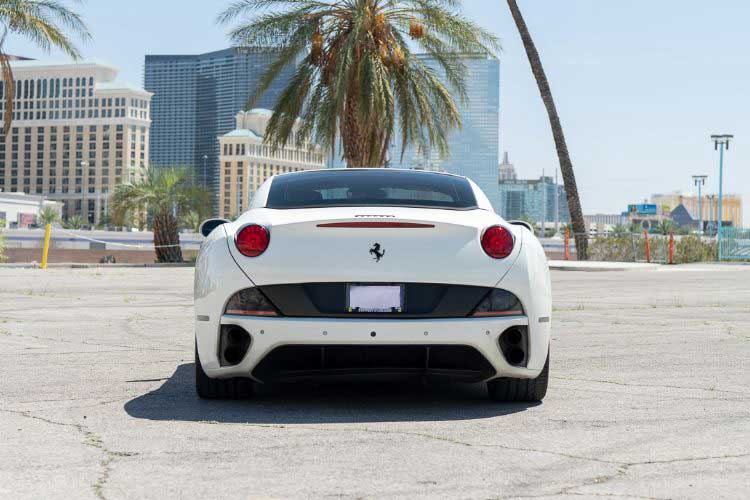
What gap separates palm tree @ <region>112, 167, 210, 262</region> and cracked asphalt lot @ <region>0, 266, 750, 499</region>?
93.1ft

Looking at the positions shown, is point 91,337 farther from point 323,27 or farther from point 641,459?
point 323,27

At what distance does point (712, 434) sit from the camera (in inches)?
176

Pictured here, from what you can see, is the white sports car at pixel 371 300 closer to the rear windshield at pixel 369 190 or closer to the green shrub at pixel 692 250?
the rear windshield at pixel 369 190

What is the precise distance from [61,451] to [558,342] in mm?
5300

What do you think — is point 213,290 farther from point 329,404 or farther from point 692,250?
point 692,250

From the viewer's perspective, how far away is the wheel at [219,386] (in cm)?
527

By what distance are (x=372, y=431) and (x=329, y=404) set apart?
827 mm

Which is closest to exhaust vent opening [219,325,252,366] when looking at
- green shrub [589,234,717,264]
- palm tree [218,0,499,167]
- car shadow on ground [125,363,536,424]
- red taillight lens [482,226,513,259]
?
car shadow on ground [125,363,536,424]

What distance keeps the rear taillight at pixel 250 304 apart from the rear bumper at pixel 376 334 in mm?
38

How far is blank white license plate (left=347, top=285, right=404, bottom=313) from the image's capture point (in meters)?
4.89

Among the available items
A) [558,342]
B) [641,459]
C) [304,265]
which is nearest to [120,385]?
[304,265]

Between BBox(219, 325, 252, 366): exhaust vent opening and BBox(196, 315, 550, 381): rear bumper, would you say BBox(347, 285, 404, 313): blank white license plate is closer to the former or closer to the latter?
BBox(196, 315, 550, 381): rear bumper

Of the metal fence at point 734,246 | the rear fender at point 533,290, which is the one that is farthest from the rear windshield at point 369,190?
the metal fence at point 734,246

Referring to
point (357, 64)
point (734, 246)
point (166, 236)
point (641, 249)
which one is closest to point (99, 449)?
point (357, 64)
